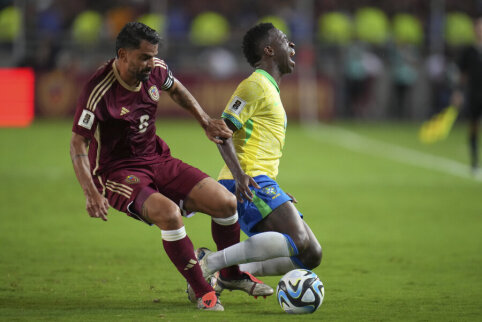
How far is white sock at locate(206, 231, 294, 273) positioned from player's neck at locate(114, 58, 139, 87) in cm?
129

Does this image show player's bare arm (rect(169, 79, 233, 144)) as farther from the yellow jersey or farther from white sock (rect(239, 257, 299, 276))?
white sock (rect(239, 257, 299, 276))

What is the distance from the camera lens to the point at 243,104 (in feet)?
20.3

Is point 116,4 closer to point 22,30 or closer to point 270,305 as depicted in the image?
point 22,30

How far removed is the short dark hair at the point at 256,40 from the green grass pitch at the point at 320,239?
1756 mm

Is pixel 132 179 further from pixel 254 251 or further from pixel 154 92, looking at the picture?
pixel 254 251

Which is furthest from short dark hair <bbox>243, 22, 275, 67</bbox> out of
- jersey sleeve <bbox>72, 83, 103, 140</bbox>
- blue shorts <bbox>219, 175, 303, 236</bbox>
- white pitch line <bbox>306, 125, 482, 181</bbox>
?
white pitch line <bbox>306, 125, 482, 181</bbox>

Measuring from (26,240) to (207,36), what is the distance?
17631 millimetres

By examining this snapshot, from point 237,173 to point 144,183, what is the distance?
0.62m

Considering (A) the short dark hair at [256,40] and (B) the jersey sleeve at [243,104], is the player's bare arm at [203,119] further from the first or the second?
(A) the short dark hair at [256,40]

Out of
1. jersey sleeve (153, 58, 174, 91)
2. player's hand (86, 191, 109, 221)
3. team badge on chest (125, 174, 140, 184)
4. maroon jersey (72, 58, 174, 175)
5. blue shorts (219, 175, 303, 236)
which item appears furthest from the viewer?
jersey sleeve (153, 58, 174, 91)

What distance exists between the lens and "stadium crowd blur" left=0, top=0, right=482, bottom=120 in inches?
968

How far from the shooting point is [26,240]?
8.70m

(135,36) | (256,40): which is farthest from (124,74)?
(256,40)

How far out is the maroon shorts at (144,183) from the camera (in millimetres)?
5910
